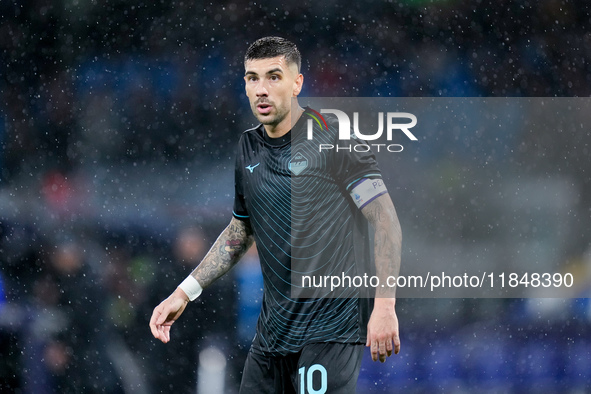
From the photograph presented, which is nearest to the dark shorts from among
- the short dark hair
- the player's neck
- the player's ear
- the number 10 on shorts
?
the number 10 on shorts

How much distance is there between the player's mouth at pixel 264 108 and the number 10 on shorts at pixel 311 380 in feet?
3.57

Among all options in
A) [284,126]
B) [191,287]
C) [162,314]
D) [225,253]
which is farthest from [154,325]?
[284,126]

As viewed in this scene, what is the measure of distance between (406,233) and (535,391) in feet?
6.35

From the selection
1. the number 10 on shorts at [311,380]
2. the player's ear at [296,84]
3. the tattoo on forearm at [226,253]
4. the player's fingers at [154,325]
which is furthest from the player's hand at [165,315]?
the player's ear at [296,84]

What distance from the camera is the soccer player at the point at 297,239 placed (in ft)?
8.42

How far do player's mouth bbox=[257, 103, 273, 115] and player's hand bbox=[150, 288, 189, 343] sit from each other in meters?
0.89

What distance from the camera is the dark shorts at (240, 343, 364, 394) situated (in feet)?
8.35

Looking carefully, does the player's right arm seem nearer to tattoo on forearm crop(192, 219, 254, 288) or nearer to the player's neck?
tattoo on forearm crop(192, 219, 254, 288)

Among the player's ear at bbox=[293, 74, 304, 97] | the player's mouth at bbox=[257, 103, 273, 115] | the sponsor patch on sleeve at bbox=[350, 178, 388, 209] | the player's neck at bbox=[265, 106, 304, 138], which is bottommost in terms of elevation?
the sponsor patch on sleeve at bbox=[350, 178, 388, 209]

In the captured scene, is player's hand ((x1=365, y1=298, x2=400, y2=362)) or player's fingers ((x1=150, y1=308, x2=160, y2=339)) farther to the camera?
player's fingers ((x1=150, y1=308, x2=160, y2=339))

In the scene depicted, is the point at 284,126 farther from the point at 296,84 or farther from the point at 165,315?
the point at 165,315

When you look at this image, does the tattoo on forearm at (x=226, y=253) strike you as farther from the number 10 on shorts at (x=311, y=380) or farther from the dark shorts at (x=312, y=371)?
the number 10 on shorts at (x=311, y=380)

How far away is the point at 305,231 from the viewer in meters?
2.69

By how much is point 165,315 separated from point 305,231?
72 cm
